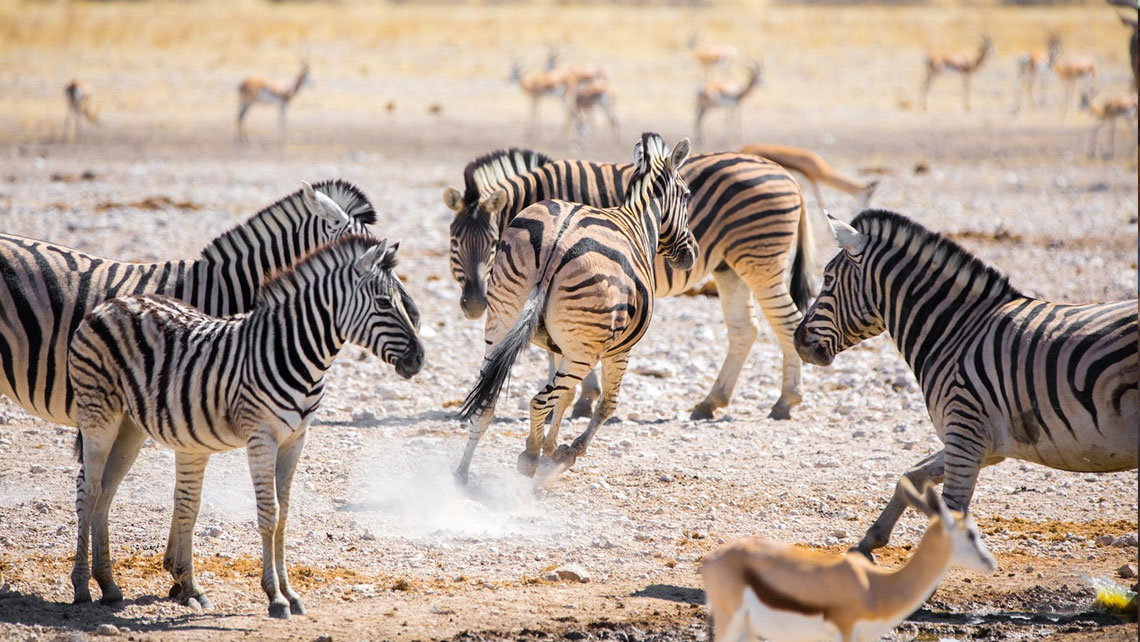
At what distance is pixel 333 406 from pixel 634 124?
20808 mm

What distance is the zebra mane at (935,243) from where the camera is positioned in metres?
6.07

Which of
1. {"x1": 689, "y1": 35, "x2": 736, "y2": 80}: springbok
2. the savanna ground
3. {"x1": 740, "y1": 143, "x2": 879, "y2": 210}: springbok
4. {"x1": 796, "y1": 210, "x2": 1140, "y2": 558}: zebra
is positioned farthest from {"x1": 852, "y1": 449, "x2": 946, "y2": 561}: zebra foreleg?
{"x1": 689, "y1": 35, "x2": 736, "y2": 80}: springbok

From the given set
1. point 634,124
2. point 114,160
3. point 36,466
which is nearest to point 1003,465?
point 36,466

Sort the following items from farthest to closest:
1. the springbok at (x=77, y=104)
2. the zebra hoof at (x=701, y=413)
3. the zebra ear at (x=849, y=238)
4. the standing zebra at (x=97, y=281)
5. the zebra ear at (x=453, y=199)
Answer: the springbok at (x=77, y=104) < the zebra hoof at (x=701, y=413) < the zebra ear at (x=453, y=199) < the zebra ear at (x=849, y=238) < the standing zebra at (x=97, y=281)

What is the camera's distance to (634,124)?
2855 cm

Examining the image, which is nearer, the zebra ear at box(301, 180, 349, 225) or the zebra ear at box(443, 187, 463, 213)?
the zebra ear at box(301, 180, 349, 225)

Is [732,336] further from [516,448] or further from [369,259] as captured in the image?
[369,259]

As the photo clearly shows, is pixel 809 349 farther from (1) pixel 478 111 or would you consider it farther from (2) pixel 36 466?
(1) pixel 478 111

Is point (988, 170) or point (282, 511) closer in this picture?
point (282, 511)

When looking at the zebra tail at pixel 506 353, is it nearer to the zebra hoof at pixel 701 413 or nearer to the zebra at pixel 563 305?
the zebra at pixel 563 305

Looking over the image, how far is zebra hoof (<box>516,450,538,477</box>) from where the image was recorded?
283 inches

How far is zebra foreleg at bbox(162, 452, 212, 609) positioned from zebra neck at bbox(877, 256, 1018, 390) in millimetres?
3584

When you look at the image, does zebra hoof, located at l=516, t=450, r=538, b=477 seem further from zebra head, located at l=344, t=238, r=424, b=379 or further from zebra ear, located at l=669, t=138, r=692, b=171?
zebra ear, located at l=669, t=138, r=692, b=171

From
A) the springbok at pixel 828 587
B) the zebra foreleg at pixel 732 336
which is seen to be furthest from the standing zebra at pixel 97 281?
the zebra foreleg at pixel 732 336
